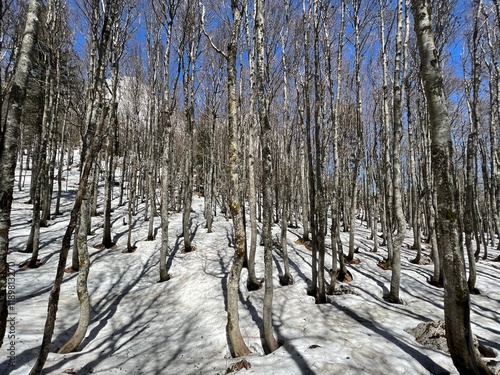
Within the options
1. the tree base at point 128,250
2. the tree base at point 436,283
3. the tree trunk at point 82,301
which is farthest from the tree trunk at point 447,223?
the tree base at point 128,250

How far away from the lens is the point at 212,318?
6762 millimetres

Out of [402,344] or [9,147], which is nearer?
[9,147]

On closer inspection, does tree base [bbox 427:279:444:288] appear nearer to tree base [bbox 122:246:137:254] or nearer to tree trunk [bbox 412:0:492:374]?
tree trunk [bbox 412:0:492:374]

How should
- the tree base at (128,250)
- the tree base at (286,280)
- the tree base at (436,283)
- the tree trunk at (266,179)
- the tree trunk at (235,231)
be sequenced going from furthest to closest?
the tree base at (128,250), the tree base at (436,283), the tree base at (286,280), the tree trunk at (266,179), the tree trunk at (235,231)

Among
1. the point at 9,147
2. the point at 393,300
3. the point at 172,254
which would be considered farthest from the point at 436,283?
the point at 9,147

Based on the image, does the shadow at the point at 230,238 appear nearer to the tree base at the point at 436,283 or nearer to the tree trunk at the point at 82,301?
the tree trunk at the point at 82,301

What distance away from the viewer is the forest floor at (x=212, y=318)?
450 cm

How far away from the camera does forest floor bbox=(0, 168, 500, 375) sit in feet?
14.8

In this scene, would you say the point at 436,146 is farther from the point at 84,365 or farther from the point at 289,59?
the point at 289,59

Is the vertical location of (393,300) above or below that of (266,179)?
below

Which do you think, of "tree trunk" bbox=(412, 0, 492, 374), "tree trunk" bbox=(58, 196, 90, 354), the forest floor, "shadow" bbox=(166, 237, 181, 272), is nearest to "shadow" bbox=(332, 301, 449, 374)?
the forest floor

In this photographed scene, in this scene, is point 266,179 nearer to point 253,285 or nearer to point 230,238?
point 253,285

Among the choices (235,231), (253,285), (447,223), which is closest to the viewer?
Result: (447,223)

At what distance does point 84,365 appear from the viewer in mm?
5062
